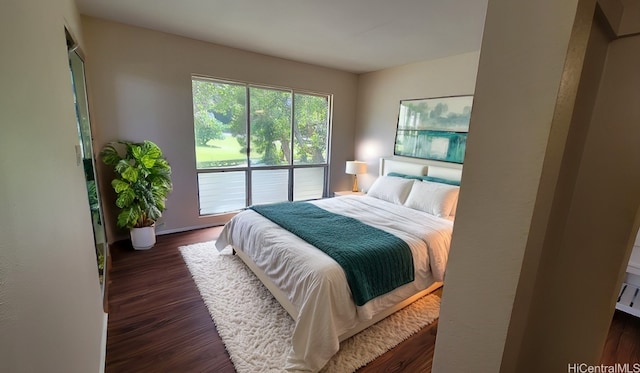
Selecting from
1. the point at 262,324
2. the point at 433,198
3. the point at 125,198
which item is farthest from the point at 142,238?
the point at 433,198

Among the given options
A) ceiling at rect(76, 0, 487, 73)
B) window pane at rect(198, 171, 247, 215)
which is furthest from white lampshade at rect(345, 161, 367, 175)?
window pane at rect(198, 171, 247, 215)

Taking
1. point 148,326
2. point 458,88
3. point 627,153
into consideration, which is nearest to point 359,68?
point 458,88

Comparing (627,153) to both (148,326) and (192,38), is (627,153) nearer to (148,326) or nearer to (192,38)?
(148,326)

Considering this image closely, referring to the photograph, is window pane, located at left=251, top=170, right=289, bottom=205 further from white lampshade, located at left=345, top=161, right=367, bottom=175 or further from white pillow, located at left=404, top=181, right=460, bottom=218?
white pillow, located at left=404, top=181, right=460, bottom=218

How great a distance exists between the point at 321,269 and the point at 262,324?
725 mm

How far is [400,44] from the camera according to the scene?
316cm

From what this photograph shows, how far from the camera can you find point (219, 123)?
3816 millimetres

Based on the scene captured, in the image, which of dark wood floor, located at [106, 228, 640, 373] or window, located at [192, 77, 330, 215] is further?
window, located at [192, 77, 330, 215]

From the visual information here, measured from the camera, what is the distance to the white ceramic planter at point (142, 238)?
312 cm

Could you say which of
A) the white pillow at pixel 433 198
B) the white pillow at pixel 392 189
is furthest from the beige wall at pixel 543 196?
the white pillow at pixel 392 189

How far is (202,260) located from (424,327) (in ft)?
7.62

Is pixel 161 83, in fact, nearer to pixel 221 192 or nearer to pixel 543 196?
pixel 221 192

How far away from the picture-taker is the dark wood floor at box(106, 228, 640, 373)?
1730mm

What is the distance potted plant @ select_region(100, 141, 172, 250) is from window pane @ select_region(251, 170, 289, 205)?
1361 millimetres
